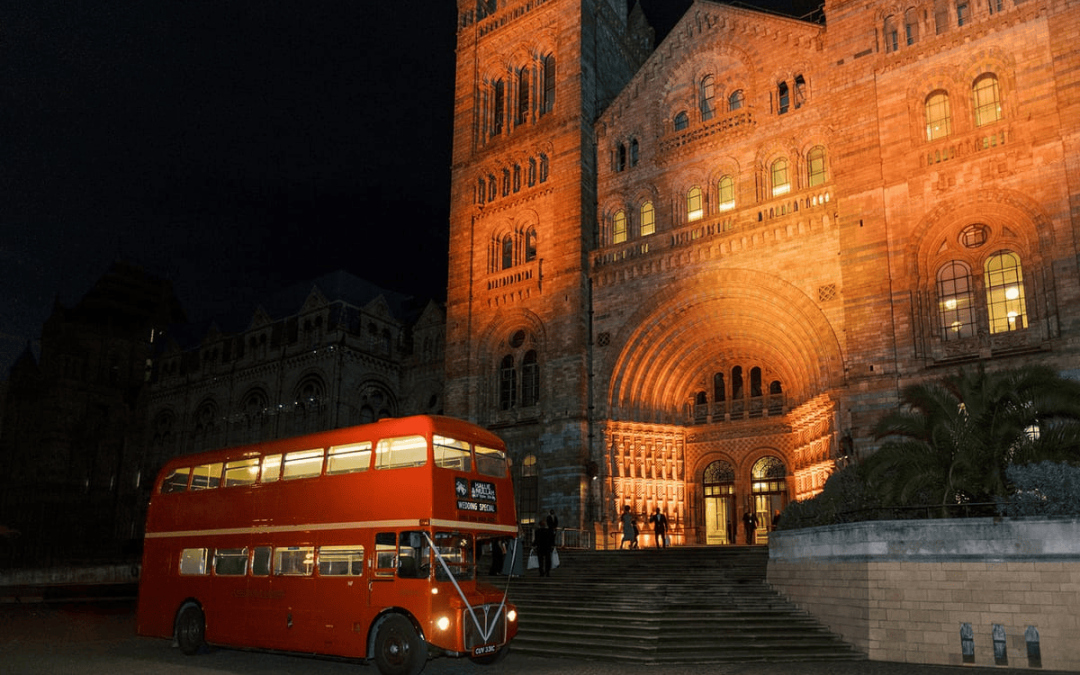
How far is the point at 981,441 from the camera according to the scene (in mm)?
16594

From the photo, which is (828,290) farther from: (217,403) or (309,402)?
(217,403)

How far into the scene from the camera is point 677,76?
31.8m

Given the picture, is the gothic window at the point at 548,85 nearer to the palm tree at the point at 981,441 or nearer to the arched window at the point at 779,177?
the arched window at the point at 779,177

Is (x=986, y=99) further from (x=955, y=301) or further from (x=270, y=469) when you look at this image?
(x=270, y=469)

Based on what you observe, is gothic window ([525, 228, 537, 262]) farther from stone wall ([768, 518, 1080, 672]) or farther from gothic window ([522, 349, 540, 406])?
stone wall ([768, 518, 1080, 672])

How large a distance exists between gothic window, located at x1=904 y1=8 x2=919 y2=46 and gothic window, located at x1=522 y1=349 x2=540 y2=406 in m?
17.4

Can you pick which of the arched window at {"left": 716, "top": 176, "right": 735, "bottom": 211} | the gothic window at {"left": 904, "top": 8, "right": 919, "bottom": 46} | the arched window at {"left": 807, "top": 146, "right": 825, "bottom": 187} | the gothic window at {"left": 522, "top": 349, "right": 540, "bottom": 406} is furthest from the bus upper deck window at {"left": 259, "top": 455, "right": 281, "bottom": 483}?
the gothic window at {"left": 904, "top": 8, "right": 919, "bottom": 46}

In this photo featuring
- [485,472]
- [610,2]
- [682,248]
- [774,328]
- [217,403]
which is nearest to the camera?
[485,472]

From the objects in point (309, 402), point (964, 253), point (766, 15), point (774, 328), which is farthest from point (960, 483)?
point (309, 402)

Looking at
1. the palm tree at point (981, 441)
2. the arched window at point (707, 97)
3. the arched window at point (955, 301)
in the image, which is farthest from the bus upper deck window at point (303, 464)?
the arched window at point (707, 97)

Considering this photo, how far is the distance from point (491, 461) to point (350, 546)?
3127 millimetres

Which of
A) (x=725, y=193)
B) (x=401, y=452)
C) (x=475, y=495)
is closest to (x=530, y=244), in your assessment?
(x=725, y=193)

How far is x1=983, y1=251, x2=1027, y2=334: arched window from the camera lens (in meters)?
22.1

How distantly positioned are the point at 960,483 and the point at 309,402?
Answer: 36.6 metres
